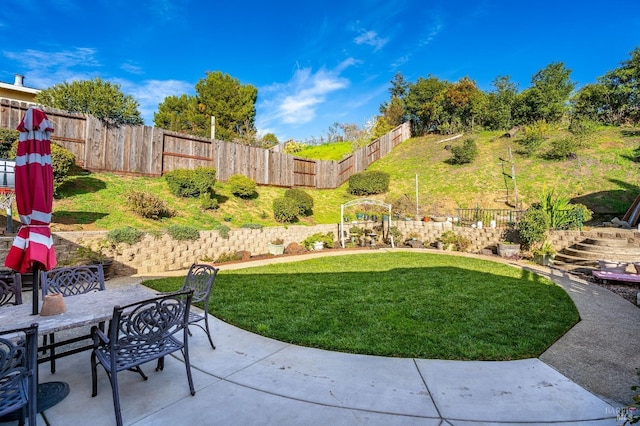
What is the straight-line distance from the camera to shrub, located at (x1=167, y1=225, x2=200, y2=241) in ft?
28.1

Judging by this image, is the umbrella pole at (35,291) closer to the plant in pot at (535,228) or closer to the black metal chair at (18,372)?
the black metal chair at (18,372)

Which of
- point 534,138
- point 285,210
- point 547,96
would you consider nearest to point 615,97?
point 547,96

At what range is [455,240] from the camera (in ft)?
40.3

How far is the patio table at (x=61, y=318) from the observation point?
227 cm

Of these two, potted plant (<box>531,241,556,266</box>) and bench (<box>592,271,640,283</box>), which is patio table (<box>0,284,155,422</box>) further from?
potted plant (<box>531,241,556,266</box>)

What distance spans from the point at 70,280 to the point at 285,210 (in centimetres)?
904

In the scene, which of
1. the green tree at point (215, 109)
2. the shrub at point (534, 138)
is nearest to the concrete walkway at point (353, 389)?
the shrub at point (534, 138)

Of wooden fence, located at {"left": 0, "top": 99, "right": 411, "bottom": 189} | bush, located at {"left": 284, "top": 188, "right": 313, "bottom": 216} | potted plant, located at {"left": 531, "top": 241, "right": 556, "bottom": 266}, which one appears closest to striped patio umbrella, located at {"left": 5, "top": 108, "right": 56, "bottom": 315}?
wooden fence, located at {"left": 0, "top": 99, "right": 411, "bottom": 189}

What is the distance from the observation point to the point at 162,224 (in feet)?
30.6

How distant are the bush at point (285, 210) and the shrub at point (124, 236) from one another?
18.2ft

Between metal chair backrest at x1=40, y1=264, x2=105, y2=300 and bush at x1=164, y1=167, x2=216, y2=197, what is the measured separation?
776cm

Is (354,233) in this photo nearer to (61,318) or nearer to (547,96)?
(61,318)

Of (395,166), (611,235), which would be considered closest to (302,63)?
(395,166)

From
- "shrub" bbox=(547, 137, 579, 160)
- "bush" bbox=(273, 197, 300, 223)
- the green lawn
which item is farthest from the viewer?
"shrub" bbox=(547, 137, 579, 160)
